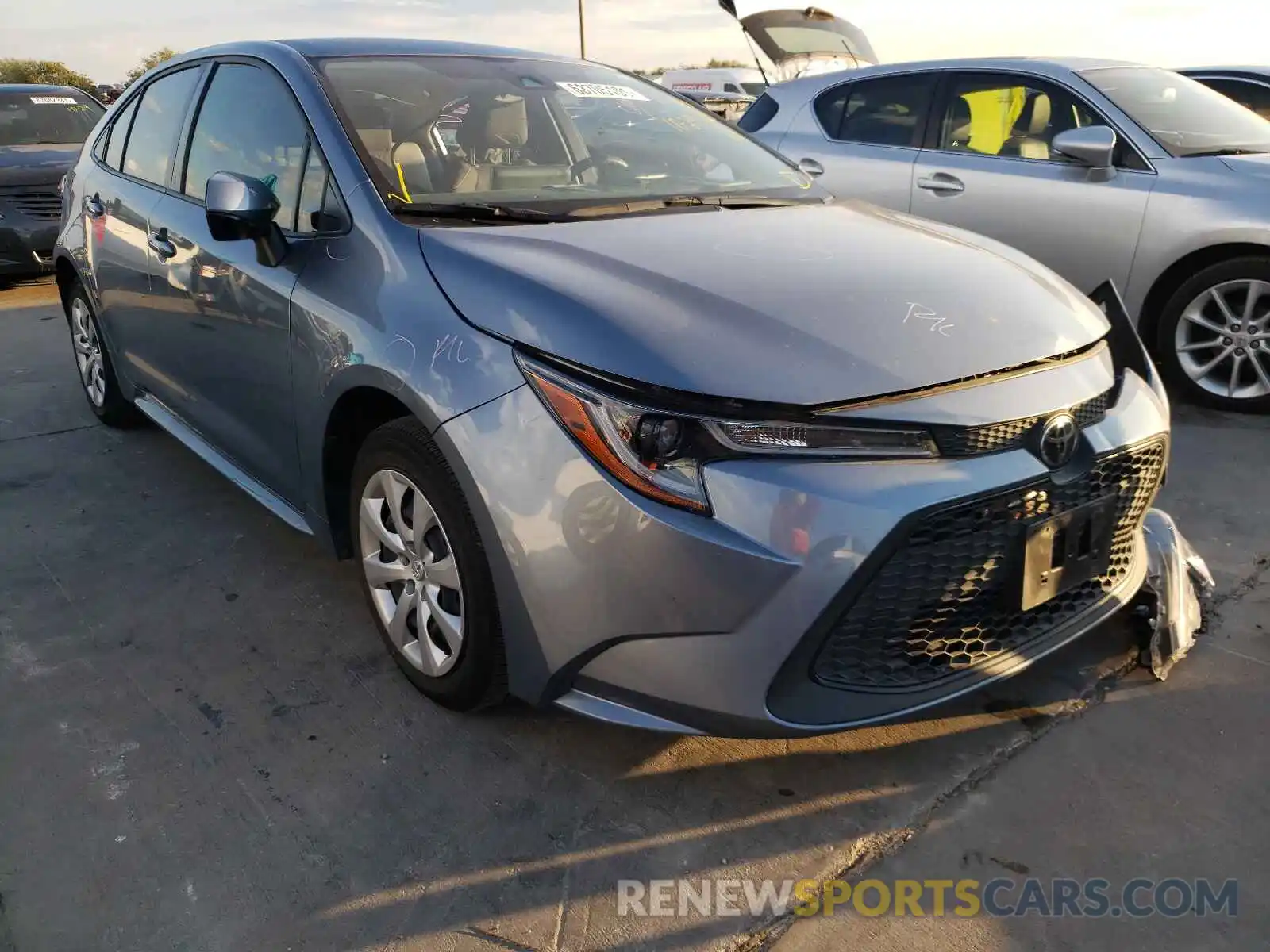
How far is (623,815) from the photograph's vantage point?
2082 millimetres

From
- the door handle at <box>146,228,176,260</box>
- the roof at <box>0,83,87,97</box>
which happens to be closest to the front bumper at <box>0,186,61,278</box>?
the roof at <box>0,83,87,97</box>

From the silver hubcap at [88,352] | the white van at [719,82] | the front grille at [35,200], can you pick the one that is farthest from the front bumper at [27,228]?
the white van at [719,82]

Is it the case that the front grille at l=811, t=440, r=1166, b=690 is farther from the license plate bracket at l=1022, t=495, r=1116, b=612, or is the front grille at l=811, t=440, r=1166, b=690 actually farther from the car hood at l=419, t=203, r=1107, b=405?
the car hood at l=419, t=203, r=1107, b=405

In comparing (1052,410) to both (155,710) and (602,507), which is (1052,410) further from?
(155,710)

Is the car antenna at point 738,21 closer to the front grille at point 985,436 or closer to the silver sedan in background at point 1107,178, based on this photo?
the silver sedan in background at point 1107,178

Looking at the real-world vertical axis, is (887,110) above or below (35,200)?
above

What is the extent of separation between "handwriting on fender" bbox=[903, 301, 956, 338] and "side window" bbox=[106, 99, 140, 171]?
323cm

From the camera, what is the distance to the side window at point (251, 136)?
271 cm

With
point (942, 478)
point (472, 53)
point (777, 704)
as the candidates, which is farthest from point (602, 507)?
point (472, 53)

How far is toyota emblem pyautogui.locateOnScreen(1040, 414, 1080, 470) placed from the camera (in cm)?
193

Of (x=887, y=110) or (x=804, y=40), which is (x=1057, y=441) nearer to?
(x=887, y=110)

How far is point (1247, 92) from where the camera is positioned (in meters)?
6.81

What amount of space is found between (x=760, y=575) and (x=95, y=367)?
3790 millimetres

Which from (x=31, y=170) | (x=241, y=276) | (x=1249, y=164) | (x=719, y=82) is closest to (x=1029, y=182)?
(x=1249, y=164)
